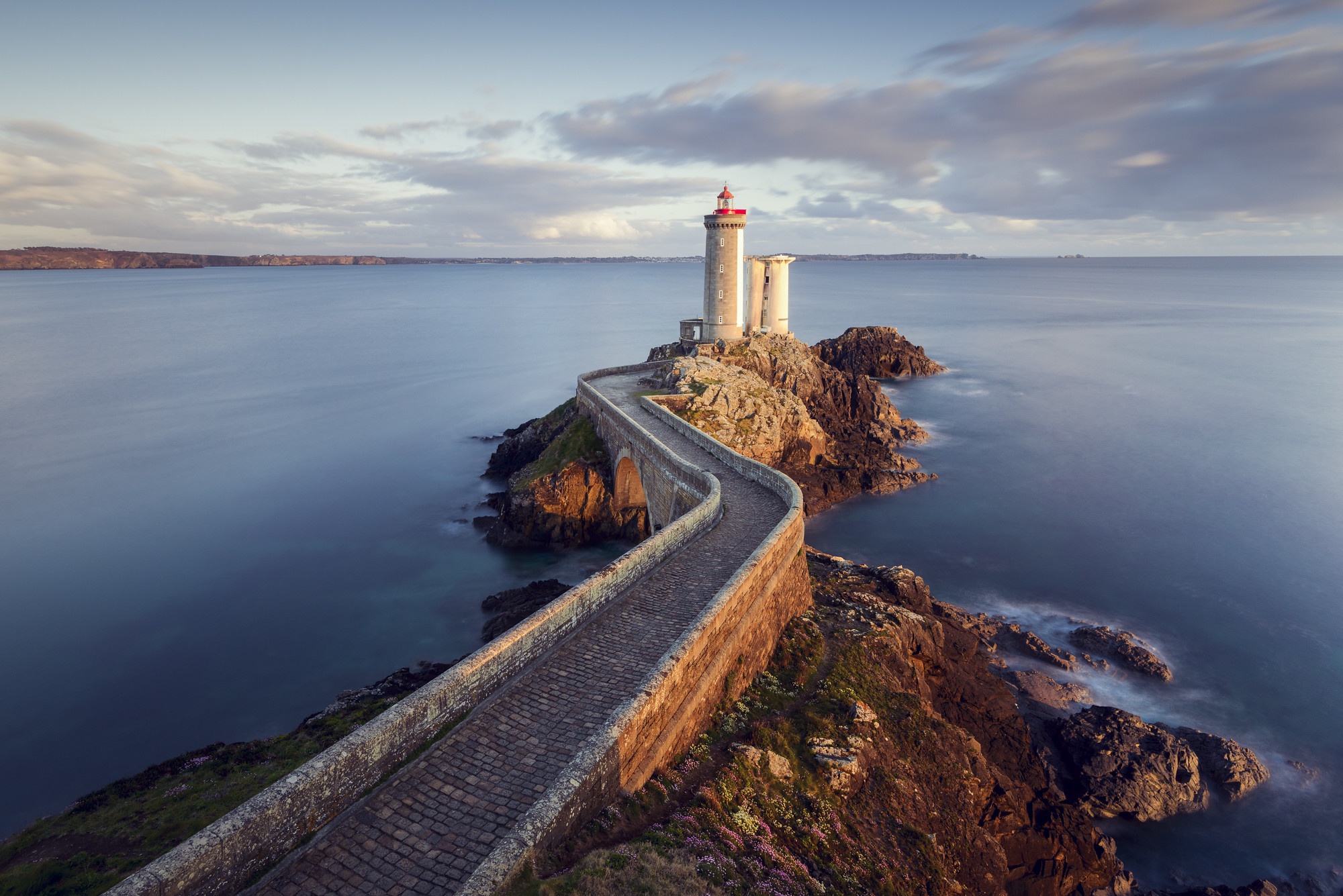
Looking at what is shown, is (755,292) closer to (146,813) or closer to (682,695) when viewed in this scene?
(682,695)

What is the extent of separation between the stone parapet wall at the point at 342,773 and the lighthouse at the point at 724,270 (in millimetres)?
34505

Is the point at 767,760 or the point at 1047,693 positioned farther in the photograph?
the point at 1047,693

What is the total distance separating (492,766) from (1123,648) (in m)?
23.0

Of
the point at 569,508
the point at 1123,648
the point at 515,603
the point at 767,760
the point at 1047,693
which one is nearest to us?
the point at 767,760

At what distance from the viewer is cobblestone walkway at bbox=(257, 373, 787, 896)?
8.64 meters

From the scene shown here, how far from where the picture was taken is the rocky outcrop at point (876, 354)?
69125 millimetres

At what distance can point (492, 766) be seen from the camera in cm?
1045

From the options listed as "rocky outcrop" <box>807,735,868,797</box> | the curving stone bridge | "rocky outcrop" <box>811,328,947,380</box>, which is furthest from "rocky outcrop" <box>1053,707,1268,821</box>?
"rocky outcrop" <box>811,328,947,380</box>

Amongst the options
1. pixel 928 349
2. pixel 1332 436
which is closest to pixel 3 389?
pixel 928 349

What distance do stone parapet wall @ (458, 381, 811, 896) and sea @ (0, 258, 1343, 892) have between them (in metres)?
10.4

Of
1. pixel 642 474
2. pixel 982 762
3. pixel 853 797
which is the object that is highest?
pixel 642 474

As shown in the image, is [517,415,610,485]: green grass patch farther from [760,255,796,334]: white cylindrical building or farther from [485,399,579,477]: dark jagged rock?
[760,255,796,334]: white cylindrical building

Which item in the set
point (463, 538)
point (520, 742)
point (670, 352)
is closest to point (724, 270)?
point (670, 352)

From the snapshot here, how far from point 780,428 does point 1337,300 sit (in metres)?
170
